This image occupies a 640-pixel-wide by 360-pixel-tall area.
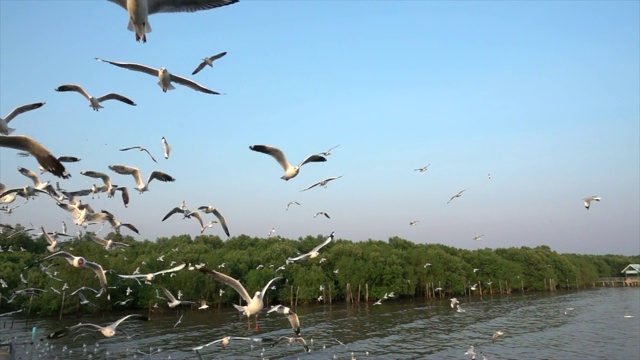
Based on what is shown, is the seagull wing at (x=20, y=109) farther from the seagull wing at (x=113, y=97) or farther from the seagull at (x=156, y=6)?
the seagull at (x=156, y=6)

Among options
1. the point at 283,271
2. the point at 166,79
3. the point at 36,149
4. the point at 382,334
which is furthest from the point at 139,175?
the point at 283,271

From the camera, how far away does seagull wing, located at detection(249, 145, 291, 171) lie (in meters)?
13.5

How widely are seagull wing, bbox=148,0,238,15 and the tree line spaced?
141ft

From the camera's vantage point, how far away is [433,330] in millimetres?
48156

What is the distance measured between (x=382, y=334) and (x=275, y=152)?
3557cm

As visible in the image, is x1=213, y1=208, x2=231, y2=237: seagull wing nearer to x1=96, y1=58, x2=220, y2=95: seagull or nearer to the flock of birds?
the flock of birds

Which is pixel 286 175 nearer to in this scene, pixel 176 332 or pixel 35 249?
pixel 176 332

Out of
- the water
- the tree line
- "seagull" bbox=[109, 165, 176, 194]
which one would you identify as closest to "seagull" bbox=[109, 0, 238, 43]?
"seagull" bbox=[109, 165, 176, 194]

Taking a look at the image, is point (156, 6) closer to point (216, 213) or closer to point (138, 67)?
point (138, 67)

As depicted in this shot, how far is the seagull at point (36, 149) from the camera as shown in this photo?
916 centimetres

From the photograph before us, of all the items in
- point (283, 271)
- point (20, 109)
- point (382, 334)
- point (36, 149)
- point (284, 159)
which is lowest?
point (382, 334)

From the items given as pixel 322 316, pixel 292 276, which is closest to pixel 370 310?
pixel 322 316

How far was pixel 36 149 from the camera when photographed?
30.6 feet

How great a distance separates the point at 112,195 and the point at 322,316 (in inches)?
1824
